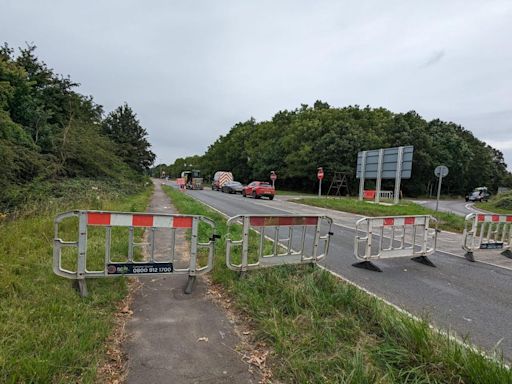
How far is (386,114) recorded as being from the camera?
53.0 m

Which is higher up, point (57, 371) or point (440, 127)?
point (440, 127)

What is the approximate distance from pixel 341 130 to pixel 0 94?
3636 cm

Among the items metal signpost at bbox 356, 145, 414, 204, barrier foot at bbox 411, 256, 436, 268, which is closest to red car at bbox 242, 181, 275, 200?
metal signpost at bbox 356, 145, 414, 204

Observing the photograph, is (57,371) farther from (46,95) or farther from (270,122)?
(270,122)

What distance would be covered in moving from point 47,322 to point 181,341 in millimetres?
1372

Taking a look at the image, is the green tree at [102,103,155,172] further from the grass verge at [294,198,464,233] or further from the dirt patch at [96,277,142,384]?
the dirt patch at [96,277,142,384]

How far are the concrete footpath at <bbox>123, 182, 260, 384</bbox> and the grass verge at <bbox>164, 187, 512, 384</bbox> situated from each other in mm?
377

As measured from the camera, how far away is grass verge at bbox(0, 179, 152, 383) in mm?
2613

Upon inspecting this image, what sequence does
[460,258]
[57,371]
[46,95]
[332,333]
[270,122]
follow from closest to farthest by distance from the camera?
[57,371], [332,333], [460,258], [46,95], [270,122]

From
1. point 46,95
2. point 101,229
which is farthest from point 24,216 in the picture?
point 46,95

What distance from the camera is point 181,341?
344cm

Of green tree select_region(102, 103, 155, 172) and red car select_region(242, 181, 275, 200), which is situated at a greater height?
green tree select_region(102, 103, 155, 172)

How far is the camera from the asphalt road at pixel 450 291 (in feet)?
13.6

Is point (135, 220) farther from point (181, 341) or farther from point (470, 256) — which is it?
point (470, 256)
